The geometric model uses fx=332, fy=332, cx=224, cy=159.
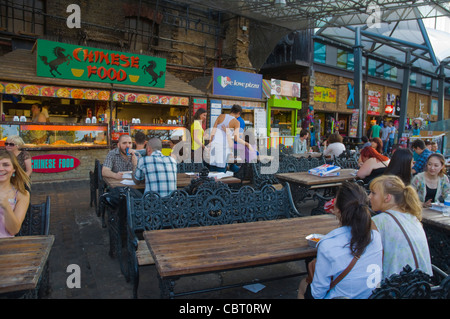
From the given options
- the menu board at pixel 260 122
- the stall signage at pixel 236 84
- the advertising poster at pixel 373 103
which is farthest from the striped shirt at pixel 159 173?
the advertising poster at pixel 373 103

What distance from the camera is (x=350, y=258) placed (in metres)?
2.05

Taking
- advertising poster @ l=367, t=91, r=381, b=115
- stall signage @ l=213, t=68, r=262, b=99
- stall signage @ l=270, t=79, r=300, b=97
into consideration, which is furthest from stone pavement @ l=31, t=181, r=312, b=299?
advertising poster @ l=367, t=91, r=381, b=115

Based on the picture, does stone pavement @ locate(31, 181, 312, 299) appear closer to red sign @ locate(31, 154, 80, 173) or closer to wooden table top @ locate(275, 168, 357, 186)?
wooden table top @ locate(275, 168, 357, 186)

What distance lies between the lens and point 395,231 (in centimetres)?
233

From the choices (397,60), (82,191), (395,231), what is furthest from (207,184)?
(397,60)

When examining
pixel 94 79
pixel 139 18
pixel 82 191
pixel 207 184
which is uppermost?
pixel 139 18

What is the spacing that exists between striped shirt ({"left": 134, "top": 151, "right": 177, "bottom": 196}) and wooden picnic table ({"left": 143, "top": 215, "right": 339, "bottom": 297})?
4.39ft

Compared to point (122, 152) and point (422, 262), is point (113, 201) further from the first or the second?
point (422, 262)

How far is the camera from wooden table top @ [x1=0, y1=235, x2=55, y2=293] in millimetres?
1890

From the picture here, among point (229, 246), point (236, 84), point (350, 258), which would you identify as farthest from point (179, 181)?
point (236, 84)

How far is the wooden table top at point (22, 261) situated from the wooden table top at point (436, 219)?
352 cm

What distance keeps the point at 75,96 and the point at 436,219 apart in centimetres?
915

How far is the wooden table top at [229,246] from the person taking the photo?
7.36 feet

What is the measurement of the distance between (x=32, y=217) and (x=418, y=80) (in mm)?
30693
